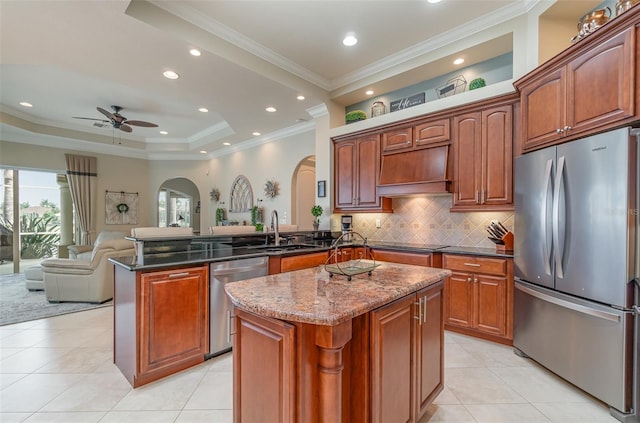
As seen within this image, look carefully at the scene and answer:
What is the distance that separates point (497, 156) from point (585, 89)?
105cm

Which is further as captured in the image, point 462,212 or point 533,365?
point 462,212

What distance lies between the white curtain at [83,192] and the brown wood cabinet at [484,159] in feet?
27.0

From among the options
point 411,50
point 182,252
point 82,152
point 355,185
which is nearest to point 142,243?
point 182,252

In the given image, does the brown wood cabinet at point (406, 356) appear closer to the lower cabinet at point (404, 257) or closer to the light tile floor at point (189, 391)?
the light tile floor at point (189, 391)

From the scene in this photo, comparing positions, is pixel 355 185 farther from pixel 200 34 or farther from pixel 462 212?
pixel 200 34

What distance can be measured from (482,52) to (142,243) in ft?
14.1

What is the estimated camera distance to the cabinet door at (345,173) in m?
4.44

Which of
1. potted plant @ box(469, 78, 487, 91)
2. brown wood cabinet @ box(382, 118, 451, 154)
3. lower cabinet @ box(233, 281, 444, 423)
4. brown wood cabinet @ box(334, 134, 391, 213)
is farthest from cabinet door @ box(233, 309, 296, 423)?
potted plant @ box(469, 78, 487, 91)

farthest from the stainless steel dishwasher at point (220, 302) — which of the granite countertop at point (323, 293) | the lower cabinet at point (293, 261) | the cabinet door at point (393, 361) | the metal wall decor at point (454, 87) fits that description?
the metal wall decor at point (454, 87)

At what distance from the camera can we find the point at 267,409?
1.24 m

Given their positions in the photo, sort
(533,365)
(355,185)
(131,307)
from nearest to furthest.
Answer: (131,307), (533,365), (355,185)

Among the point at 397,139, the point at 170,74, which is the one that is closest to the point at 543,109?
the point at 397,139

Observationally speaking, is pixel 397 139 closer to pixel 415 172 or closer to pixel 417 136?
pixel 417 136

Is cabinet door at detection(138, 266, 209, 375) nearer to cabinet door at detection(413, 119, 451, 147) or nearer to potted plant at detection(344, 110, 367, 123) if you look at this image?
cabinet door at detection(413, 119, 451, 147)
